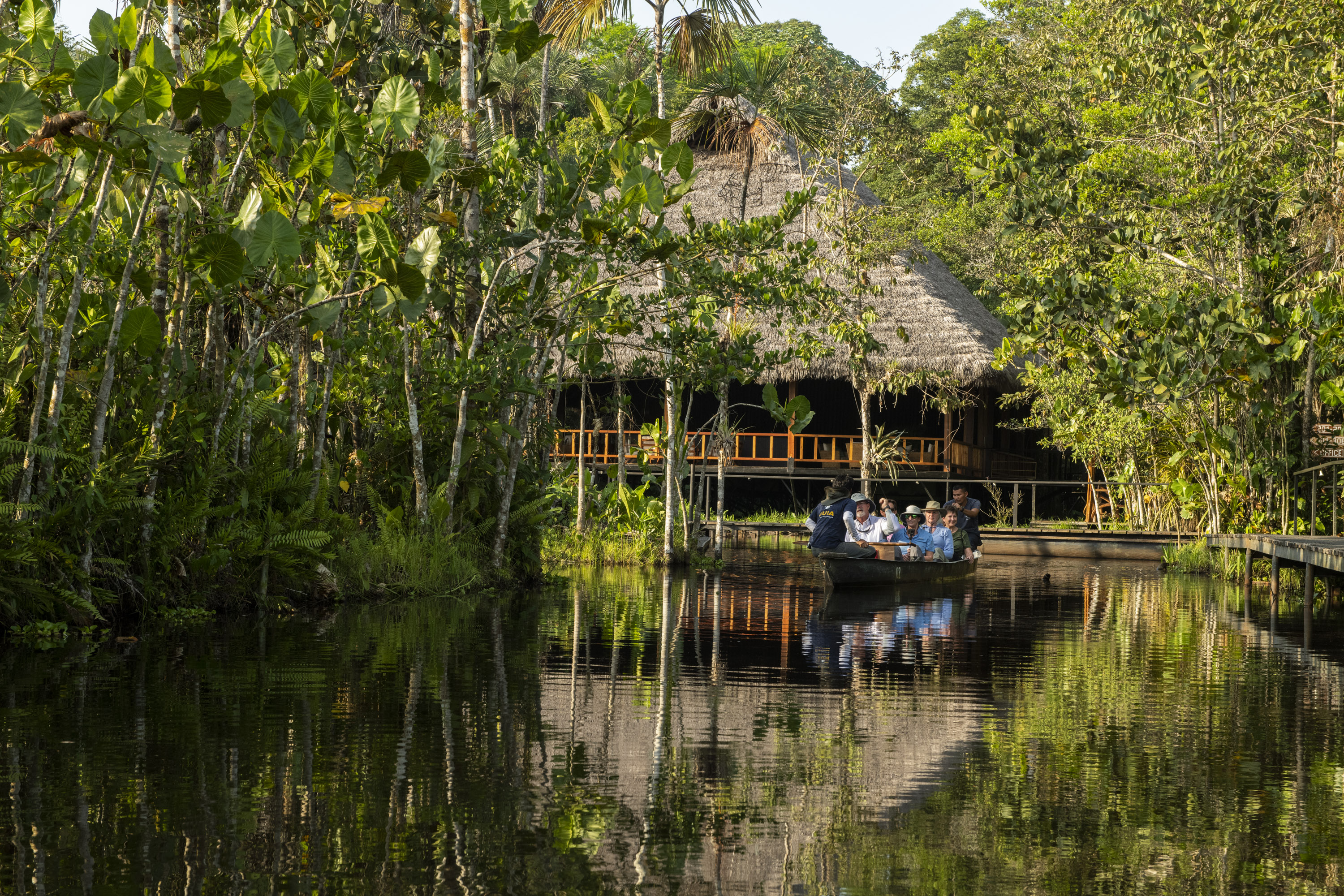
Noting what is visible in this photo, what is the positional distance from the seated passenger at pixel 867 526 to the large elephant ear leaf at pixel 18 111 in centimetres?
1143

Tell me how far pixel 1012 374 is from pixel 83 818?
968 inches

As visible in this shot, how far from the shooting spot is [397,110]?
10.6m

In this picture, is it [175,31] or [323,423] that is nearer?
[175,31]

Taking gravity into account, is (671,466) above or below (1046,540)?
above

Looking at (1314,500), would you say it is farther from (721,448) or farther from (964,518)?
(721,448)

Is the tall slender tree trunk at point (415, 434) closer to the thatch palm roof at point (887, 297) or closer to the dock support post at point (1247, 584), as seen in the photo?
the dock support post at point (1247, 584)

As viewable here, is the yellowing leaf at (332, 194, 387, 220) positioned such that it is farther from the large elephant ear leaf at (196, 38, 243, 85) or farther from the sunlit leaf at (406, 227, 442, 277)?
the large elephant ear leaf at (196, 38, 243, 85)

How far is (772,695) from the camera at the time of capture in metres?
7.38

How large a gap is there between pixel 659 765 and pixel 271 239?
16.7 ft

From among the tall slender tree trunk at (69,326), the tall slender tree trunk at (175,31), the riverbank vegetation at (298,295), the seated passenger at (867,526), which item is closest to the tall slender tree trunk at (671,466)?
the riverbank vegetation at (298,295)

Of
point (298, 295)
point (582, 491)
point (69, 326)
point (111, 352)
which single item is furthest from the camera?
point (582, 491)

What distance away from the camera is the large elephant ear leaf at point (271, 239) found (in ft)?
29.7

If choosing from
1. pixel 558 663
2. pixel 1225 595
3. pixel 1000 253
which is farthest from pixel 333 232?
pixel 1000 253

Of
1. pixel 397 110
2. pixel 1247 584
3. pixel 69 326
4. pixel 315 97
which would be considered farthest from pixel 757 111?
pixel 69 326
